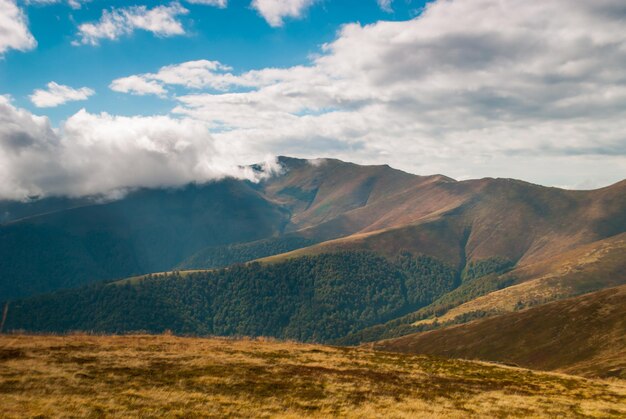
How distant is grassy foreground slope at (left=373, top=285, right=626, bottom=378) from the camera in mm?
103312

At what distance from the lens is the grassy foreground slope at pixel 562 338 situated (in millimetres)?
103312

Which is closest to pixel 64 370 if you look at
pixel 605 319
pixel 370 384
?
pixel 370 384

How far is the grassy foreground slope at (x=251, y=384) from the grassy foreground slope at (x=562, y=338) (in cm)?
4463

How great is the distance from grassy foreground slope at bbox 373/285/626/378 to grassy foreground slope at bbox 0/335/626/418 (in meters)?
44.6

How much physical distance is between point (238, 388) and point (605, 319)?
12884 cm

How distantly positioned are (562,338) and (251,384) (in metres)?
131

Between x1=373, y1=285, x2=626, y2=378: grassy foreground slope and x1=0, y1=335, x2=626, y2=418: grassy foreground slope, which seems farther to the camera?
x1=373, y1=285, x2=626, y2=378: grassy foreground slope

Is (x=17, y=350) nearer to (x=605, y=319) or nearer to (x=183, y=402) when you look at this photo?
(x=183, y=402)

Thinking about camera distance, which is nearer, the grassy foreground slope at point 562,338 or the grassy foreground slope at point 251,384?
the grassy foreground slope at point 251,384

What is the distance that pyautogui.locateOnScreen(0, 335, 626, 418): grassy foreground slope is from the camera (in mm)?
27609

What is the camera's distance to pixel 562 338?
136 metres

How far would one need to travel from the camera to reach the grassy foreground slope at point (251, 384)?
90.6 ft

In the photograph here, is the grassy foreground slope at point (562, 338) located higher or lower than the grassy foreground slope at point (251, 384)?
lower

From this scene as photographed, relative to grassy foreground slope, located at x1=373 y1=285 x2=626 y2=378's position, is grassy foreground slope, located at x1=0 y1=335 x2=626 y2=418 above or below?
above
